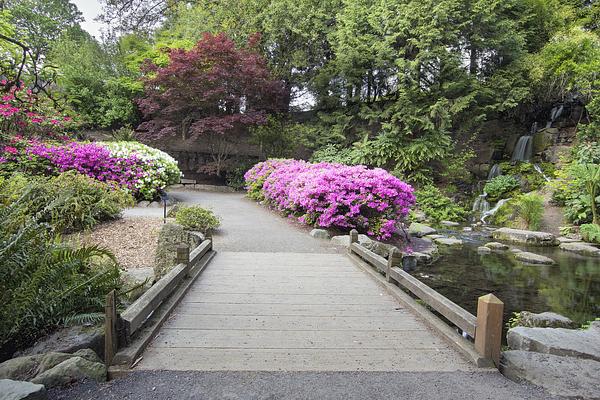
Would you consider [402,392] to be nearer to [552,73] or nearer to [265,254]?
[265,254]

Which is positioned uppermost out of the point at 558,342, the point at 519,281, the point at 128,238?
the point at 128,238

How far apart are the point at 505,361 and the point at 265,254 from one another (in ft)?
12.2

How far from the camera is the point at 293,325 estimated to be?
3066 mm

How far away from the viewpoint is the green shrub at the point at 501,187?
12469mm

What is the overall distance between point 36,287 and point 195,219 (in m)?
3.90

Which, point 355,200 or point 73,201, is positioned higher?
point 355,200

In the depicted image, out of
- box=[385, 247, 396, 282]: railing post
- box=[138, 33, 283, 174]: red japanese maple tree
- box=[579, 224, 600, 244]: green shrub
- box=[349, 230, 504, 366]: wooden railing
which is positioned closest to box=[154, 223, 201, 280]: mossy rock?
box=[385, 247, 396, 282]: railing post

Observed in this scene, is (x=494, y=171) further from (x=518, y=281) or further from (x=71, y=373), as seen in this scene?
(x=71, y=373)

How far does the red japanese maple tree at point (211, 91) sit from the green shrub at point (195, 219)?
8.02 meters

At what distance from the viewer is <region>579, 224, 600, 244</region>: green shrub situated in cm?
875

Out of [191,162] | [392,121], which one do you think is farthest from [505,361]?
[191,162]

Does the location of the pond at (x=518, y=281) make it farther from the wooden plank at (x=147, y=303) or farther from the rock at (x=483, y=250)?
the wooden plank at (x=147, y=303)

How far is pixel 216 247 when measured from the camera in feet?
19.5

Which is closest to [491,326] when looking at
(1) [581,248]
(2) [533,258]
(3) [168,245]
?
(3) [168,245]
